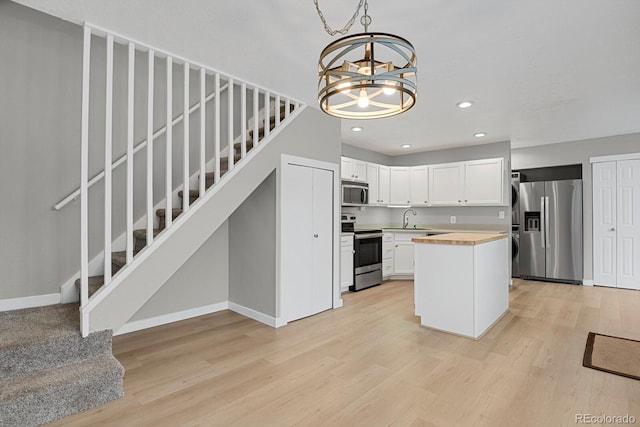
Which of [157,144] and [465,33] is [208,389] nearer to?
[157,144]

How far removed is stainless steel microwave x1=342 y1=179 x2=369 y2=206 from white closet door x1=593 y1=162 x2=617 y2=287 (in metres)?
3.73

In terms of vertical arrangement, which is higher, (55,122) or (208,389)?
(55,122)

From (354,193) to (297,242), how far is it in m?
1.92

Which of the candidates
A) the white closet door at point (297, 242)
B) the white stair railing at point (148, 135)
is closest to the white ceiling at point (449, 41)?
the white stair railing at point (148, 135)

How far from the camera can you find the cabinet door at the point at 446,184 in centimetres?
584

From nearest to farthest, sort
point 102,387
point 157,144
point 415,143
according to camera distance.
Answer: point 102,387 → point 157,144 → point 415,143

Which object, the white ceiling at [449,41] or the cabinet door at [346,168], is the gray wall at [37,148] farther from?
the cabinet door at [346,168]

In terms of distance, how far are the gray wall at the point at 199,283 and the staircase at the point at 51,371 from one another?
1227 millimetres

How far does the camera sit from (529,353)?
110 inches

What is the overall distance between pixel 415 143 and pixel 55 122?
16.1ft

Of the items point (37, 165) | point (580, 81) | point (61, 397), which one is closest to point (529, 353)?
point (580, 81)

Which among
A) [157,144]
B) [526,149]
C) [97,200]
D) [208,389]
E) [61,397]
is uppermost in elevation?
[526,149]

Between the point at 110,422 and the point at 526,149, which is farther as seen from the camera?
the point at 526,149

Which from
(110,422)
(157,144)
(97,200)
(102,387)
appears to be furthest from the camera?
(157,144)
